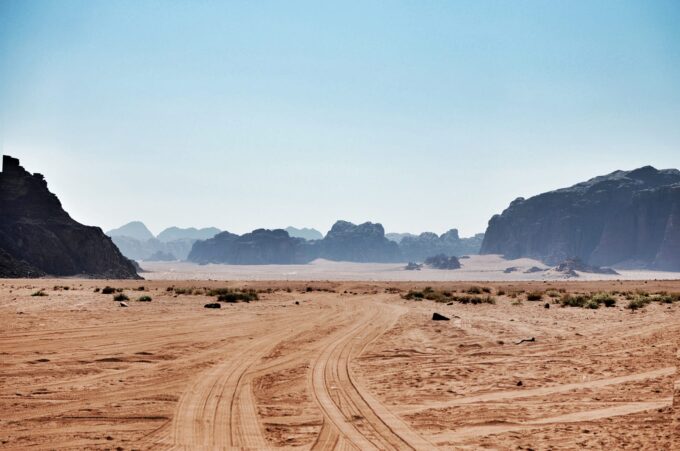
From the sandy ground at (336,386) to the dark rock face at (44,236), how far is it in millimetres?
99035

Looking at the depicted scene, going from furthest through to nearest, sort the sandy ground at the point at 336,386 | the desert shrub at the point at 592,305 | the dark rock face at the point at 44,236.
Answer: the dark rock face at the point at 44,236
the desert shrub at the point at 592,305
the sandy ground at the point at 336,386

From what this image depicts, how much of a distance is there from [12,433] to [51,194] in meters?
133

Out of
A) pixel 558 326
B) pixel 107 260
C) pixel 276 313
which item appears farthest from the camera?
pixel 107 260

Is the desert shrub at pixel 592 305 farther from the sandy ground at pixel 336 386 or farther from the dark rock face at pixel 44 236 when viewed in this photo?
the dark rock face at pixel 44 236

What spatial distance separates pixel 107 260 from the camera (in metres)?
123

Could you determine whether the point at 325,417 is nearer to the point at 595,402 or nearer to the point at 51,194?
the point at 595,402

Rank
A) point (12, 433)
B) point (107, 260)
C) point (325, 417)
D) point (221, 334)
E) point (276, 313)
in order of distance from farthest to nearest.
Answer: point (107, 260) → point (276, 313) → point (221, 334) → point (325, 417) → point (12, 433)

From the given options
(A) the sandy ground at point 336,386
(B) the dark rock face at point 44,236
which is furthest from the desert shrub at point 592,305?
(B) the dark rock face at point 44,236

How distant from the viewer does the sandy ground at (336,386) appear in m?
7.89

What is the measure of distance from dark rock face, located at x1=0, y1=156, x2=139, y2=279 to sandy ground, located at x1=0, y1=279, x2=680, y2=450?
9904cm

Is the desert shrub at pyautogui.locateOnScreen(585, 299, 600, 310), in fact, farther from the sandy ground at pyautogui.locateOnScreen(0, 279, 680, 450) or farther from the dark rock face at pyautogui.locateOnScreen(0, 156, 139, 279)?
the dark rock face at pyautogui.locateOnScreen(0, 156, 139, 279)

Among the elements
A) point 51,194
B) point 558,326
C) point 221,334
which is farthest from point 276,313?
point 51,194

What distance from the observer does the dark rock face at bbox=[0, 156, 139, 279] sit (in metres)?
108

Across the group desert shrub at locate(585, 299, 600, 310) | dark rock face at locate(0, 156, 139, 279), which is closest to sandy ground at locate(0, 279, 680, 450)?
desert shrub at locate(585, 299, 600, 310)
